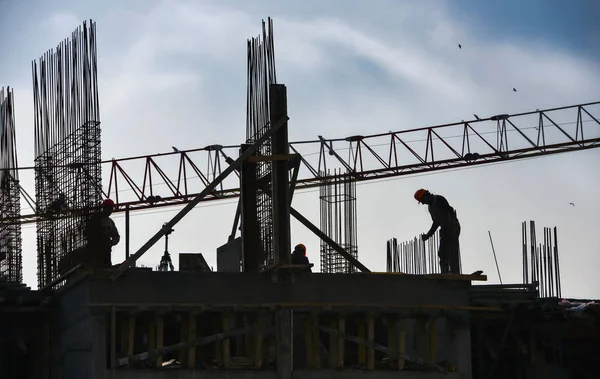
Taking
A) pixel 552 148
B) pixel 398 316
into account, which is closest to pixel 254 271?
pixel 398 316

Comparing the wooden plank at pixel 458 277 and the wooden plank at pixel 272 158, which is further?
the wooden plank at pixel 458 277

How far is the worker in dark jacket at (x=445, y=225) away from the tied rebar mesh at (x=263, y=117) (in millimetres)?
3713

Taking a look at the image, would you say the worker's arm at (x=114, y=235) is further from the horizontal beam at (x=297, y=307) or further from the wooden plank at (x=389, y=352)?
the wooden plank at (x=389, y=352)

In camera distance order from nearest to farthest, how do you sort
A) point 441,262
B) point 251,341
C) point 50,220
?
point 251,341
point 441,262
point 50,220

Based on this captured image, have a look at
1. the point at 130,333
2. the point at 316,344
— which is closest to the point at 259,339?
the point at 316,344

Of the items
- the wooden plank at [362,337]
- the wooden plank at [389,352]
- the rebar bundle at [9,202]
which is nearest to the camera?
the wooden plank at [389,352]

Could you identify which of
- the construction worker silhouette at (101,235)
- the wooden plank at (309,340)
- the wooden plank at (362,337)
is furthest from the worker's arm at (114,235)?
the wooden plank at (362,337)

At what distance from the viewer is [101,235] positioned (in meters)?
28.3

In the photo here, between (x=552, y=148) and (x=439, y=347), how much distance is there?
160 ft

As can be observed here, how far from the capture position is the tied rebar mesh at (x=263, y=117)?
29.0 meters

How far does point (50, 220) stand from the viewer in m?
32.2

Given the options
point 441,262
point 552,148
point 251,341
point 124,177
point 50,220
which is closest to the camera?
point 251,341

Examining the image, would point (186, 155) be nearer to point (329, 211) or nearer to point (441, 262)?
point (329, 211)

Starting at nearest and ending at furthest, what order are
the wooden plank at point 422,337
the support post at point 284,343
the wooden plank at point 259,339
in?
the support post at point 284,343 → the wooden plank at point 259,339 → the wooden plank at point 422,337
